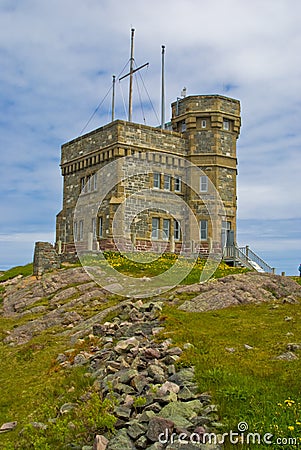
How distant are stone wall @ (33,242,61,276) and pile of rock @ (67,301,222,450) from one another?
1821cm

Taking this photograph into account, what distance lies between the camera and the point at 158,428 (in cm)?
834

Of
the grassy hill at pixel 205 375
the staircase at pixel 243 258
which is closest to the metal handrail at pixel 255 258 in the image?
the staircase at pixel 243 258

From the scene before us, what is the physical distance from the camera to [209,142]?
1655 inches

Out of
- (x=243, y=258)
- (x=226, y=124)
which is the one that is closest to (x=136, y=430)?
(x=243, y=258)

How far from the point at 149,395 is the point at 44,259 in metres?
23.5

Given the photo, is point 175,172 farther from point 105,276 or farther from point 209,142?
point 105,276

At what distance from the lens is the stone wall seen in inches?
1260

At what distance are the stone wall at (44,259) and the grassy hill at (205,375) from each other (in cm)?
1180

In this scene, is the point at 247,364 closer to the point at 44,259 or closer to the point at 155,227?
the point at 44,259

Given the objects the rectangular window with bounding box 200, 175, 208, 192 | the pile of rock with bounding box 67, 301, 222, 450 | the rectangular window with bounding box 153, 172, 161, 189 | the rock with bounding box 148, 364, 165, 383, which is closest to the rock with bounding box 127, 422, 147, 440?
the pile of rock with bounding box 67, 301, 222, 450

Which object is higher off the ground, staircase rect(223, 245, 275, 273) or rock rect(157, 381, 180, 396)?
staircase rect(223, 245, 275, 273)

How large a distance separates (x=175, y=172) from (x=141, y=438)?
3411 cm

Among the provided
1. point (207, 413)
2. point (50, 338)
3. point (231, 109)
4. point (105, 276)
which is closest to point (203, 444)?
point (207, 413)

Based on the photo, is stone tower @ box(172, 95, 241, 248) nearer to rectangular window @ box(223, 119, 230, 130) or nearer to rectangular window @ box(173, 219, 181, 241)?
rectangular window @ box(223, 119, 230, 130)
